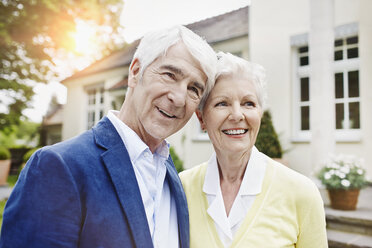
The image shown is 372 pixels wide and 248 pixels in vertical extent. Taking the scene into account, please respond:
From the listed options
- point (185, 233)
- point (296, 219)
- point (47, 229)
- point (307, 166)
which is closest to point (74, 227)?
point (47, 229)

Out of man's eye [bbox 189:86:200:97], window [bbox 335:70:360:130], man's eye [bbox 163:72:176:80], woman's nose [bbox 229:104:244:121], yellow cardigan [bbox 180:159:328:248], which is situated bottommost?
yellow cardigan [bbox 180:159:328:248]

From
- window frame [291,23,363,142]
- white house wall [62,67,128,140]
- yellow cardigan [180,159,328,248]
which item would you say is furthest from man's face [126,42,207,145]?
white house wall [62,67,128,140]

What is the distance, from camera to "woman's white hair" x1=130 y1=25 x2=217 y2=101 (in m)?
1.44

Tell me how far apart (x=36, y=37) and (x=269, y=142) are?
7.99 meters

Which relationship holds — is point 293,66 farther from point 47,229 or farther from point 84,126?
point 84,126

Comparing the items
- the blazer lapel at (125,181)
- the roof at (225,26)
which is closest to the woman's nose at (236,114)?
the blazer lapel at (125,181)

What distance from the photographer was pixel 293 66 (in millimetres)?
7914

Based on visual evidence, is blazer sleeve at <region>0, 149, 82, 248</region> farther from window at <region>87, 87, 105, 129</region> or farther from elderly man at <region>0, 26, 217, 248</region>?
window at <region>87, 87, 105, 129</region>

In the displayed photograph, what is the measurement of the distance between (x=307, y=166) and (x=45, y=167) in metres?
7.21

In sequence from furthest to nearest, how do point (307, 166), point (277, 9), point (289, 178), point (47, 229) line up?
point (277, 9), point (307, 166), point (289, 178), point (47, 229)

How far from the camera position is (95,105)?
54.1ft

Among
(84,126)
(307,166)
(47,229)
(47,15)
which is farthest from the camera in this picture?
(84,126)

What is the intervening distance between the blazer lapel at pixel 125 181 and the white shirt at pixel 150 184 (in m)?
0.07

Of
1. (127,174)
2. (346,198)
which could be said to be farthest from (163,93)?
(346,198)
